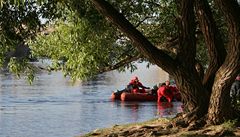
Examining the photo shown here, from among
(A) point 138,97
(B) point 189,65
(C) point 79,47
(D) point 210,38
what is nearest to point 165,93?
(A) point 138,97

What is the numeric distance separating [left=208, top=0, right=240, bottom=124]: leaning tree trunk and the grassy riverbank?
0.92 ft

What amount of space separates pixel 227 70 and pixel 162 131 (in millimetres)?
1937

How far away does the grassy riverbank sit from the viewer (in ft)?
35.2

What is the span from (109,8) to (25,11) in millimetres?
2142

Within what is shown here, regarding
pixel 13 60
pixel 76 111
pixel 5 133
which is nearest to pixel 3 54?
pixel 13 60

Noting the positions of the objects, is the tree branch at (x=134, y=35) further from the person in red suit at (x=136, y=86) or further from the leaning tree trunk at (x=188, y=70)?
the person in red suit at (x=136, y=86)

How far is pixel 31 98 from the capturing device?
138ft

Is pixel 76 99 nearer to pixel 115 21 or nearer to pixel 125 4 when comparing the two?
pixel 125 4

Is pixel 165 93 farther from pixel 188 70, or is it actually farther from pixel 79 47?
pixel 188 70

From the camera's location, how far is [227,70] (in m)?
10.7

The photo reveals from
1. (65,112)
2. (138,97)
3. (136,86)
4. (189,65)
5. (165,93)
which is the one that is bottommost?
(65,112)

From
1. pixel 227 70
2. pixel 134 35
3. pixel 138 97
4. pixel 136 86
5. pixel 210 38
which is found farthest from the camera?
pixel 136 86

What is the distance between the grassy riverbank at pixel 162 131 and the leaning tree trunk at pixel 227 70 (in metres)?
0.28

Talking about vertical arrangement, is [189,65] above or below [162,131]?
above
